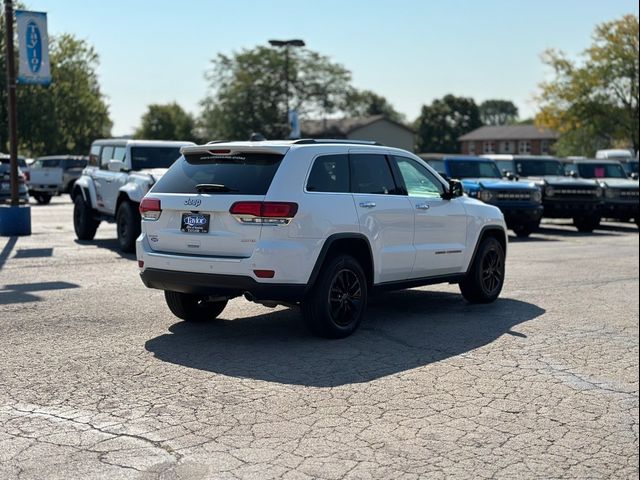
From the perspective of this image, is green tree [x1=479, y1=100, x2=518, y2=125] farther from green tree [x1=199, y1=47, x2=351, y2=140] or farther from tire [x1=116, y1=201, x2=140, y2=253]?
tire [x1=116, y1=201, x2=140, y2=253]

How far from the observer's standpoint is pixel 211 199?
24.9ft

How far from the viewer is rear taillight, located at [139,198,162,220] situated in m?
8.02

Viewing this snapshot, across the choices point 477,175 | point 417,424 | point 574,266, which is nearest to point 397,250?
point 417,424

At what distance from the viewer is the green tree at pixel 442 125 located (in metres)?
120

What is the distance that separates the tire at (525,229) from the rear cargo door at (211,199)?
44.8 ft

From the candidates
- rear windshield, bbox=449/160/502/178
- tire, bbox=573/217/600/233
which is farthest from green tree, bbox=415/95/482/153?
rear windshield, bbox=449/160/502/178

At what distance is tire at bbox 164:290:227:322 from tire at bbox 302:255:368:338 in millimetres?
1407

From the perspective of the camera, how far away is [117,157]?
1673 cm

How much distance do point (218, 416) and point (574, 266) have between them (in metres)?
9.81

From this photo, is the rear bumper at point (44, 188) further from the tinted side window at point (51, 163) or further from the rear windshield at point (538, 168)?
the rear windshield at point (538, 168)

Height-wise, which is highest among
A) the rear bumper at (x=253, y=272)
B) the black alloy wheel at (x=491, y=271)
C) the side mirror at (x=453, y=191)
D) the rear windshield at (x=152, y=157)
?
the rear windshield at (x=152, y=157)

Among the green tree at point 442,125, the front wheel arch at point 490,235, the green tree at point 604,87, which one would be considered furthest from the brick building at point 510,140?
the front wheel arch at point 490,235

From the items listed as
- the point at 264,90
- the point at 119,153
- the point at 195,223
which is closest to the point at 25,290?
the point at 195,223

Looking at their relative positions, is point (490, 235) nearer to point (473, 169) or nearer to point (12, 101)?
point (12, 101)
